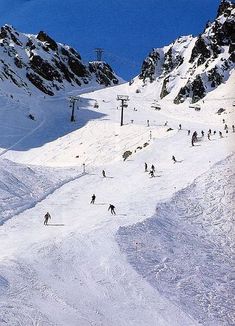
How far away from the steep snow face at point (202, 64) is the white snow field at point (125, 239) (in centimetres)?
4472

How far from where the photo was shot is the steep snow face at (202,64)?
4262 inches

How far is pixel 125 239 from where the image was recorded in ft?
105

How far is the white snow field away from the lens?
25156 mm

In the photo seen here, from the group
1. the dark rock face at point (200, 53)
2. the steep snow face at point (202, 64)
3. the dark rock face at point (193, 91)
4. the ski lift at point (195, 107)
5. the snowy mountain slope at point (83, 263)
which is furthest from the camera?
the dark rock face at point (200, 53)

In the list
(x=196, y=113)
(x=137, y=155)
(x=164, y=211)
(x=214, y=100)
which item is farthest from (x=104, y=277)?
(x=214, y=100)

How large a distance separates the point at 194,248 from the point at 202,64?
9013 cm

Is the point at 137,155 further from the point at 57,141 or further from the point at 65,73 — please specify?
the point at 65,73

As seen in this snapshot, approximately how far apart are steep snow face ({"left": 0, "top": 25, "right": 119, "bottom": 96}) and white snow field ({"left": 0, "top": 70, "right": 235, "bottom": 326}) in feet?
217

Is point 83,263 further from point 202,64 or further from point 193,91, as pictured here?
point 202,64

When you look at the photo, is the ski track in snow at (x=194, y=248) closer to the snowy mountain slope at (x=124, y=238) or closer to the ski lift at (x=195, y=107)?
the snowy mountain slope at (x=124, y=238)

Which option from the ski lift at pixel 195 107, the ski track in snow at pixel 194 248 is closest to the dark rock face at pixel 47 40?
the ski lift at pixel 195 107

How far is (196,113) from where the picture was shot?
93.8m

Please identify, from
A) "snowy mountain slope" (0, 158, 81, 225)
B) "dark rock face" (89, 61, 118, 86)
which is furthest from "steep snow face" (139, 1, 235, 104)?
"snowy mountain slope" (0, 158, 81, 225)

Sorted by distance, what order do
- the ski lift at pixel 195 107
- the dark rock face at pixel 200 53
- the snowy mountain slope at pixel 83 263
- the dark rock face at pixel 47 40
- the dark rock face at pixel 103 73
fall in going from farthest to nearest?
the dark rock face at pixel 103 73 → the dark rock face at pixel 47 40 → the dark rock face at pixel 200 53 → the ski lift at pixel 195 107 → the snowy mountain slope at pixel 83 263
